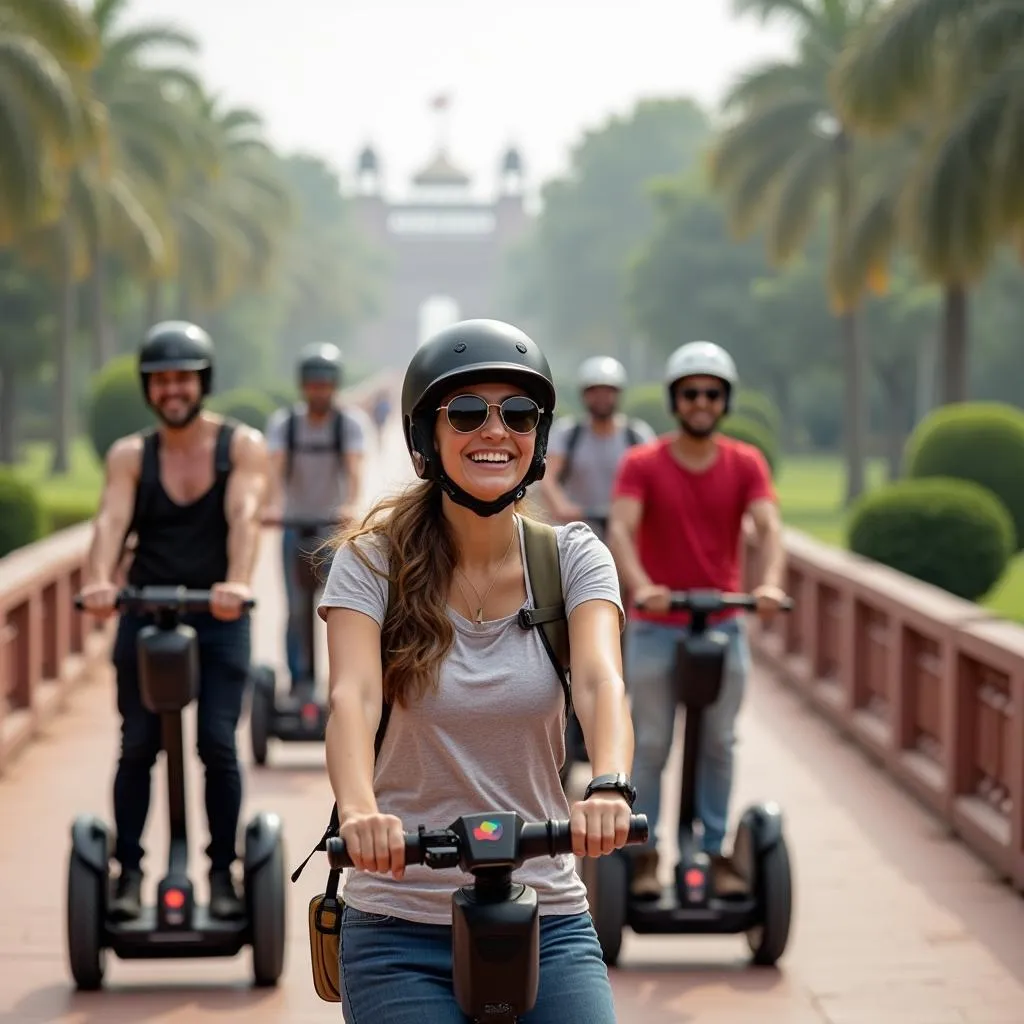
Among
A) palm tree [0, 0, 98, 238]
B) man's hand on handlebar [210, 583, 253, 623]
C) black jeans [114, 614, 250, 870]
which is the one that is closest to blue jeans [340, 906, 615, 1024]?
man's hand on handlebar [210, 583, 253, 623]

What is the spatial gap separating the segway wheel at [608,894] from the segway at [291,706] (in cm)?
401

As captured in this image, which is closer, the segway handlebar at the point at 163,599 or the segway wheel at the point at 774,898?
the segway handlebar at the point at 163,599

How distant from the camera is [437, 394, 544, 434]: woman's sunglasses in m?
3.27

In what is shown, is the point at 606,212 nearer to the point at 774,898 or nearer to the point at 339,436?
the point at 339,436

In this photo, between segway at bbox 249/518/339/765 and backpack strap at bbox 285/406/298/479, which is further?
backpack strap at bbox 285/406/298/479

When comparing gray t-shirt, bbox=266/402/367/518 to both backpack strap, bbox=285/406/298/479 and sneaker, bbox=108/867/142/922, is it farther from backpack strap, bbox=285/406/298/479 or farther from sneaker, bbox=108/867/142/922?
sneaker, bbox=108/867/142/922

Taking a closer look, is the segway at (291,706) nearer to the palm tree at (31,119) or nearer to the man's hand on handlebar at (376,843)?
the man's hand on handlebar at (376,843)

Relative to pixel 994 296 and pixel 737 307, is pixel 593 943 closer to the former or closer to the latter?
pixel 994 296

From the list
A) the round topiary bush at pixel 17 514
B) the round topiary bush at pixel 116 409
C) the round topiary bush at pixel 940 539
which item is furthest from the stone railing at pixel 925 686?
the round topiary bush at pixel 116 409

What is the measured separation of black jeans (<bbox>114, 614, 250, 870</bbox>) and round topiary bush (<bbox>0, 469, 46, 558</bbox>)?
12.9m

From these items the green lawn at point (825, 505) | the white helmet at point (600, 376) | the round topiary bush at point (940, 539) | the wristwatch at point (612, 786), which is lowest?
the green lawn at point (825, 505)

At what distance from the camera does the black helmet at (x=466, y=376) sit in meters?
3.24

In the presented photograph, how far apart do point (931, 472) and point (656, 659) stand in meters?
19.0

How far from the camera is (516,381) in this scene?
3271mm
